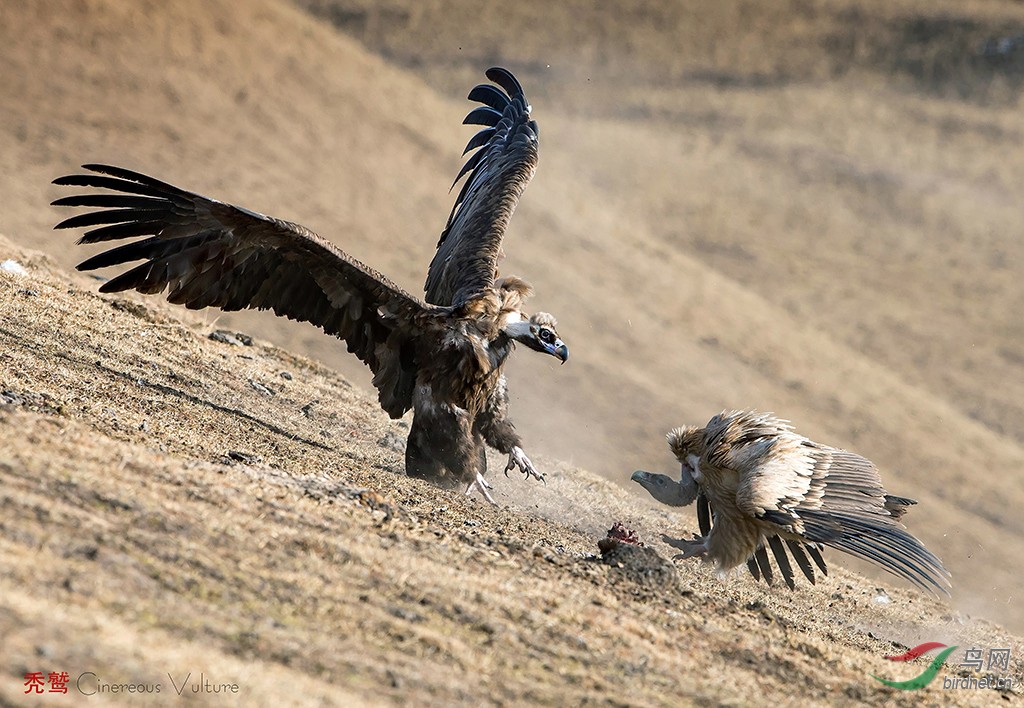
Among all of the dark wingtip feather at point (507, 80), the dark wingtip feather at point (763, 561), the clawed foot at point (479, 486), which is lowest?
the clawed foot at point (479, 486)

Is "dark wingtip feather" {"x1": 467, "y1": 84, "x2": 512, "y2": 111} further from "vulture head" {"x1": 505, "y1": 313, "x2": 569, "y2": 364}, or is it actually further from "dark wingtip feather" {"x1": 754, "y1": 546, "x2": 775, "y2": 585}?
"dark wingtip feather" {"x1": 754, "y1": 546, "x2": 775, "y2": 585}

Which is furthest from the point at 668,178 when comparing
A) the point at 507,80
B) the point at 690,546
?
the point at 690,546

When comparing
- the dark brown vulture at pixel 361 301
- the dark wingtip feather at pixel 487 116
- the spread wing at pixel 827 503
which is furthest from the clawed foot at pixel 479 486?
the dark wingtip feather at pixel 487 116

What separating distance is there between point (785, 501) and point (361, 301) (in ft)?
10.5

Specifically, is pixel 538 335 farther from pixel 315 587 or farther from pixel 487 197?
pixel 315 587

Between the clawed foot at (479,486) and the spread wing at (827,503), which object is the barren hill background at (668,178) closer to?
the spread wing at (827,503)

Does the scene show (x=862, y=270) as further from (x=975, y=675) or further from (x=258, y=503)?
(x=258, y=503)

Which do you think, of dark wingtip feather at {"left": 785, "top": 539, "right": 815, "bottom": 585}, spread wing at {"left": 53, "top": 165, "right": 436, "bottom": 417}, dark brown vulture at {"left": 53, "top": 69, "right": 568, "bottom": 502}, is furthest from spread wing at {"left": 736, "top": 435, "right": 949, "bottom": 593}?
spread wing at {"left": 53, "top": 165, "right": 436, "bottom": 417}

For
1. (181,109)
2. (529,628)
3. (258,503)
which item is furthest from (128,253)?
(181,109)

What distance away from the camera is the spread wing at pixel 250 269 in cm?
795

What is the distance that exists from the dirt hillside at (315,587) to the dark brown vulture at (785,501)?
0.37m

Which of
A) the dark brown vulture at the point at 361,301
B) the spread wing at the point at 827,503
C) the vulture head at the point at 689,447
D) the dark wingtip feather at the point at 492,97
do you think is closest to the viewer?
the spread wing at the point at 827,503

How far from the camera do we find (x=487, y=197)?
34.1 ft

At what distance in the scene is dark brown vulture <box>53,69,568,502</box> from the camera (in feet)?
26.3
